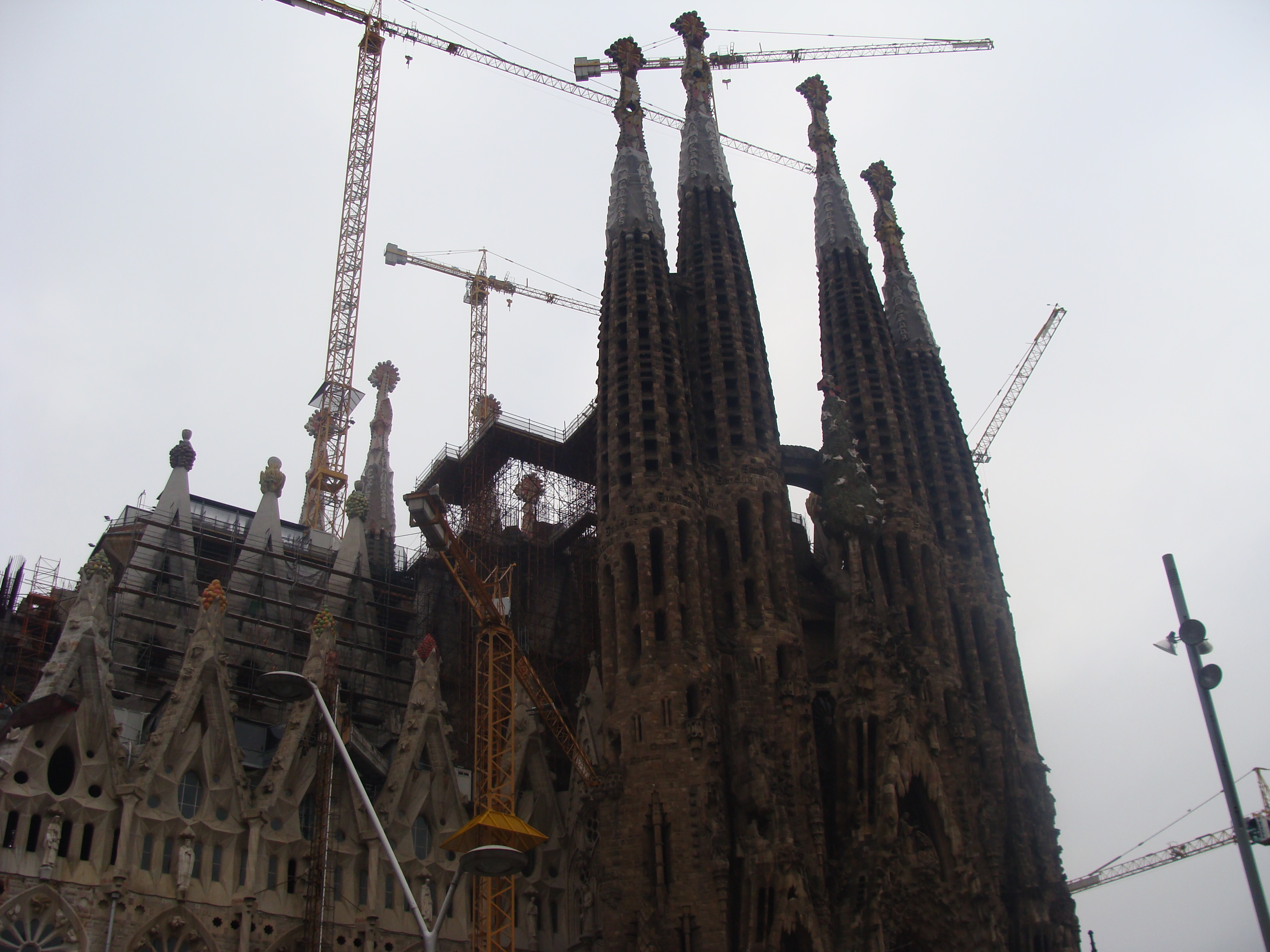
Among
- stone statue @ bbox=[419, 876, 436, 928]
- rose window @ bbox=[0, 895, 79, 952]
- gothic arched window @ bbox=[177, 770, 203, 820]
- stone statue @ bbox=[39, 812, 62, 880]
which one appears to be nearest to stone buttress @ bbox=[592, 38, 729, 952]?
stone statue @ bbox=[419, 876, 436, 928]

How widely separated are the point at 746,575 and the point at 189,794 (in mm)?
20164

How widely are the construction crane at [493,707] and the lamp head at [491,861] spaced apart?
1800 centimetres

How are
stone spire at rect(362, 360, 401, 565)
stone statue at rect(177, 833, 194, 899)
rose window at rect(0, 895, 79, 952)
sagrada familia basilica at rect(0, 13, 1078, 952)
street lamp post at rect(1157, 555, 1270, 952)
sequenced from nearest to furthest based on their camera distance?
street lamp post at rect(1157, 555, 1270, 952) → rose window at rect(0, 895, 79, 952) → stone statue at rect(177, 833, 194, 899) → sagrada familia basilica at rect(0, 13, 1078, 952) → stone spire at rect(362, 360, 401, 565)

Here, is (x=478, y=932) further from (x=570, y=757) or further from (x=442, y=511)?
(x=442, y=511)

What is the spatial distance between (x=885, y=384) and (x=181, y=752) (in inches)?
1310

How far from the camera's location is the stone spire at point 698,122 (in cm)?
5884

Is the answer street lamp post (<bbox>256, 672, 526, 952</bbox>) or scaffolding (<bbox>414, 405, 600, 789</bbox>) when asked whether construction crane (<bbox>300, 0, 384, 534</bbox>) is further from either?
street lamp post (<bbox>256, 672, 526, 952</bbox>)

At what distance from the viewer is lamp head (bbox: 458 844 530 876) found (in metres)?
19.7

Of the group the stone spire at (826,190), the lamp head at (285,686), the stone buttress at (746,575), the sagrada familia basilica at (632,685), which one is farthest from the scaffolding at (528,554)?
the lamp head at (285,686)

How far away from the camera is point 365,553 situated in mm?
55594

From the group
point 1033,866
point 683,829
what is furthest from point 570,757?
point 1033,866

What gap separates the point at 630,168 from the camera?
183ft

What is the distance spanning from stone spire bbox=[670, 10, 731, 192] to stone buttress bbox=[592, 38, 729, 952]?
183 inches

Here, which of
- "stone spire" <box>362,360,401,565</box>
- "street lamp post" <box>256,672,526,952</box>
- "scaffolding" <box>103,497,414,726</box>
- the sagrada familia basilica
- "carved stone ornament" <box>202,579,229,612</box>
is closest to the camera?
"street lamp post" <box>256,672,526,952</box>
